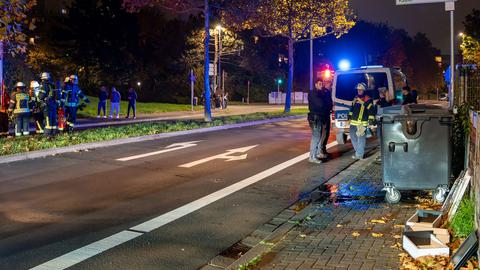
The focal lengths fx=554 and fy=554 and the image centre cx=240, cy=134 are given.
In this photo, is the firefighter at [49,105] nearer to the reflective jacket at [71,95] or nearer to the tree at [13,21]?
the reflective jacket at [71,95]

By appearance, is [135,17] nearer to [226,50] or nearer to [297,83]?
[226,50]

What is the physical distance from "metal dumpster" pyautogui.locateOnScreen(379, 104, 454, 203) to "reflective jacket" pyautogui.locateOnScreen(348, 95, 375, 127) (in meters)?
4.16

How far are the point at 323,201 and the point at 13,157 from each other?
7.71 metres

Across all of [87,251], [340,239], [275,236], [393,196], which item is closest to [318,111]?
[393,196]

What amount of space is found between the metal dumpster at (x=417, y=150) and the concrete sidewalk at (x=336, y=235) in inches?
13.9

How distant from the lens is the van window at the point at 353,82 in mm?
14680

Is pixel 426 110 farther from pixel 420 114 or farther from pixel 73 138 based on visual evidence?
pixel 73 138

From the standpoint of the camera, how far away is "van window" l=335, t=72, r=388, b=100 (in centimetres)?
1468

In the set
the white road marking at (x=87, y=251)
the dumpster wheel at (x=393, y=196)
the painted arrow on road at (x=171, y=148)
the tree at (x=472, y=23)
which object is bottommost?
the white road marking at (x=87, y=251)

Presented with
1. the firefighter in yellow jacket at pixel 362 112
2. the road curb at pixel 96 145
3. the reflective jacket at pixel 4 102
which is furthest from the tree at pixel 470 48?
the reflective jacket at pixel 4 102

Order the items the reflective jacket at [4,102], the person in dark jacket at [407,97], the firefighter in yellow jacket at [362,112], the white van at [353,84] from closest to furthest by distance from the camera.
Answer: the firefighter in yellow jacket at [362,112]
the person in dark jacket at [407,97]
the white van at [353,84]
the reflective jacket at [4,102]

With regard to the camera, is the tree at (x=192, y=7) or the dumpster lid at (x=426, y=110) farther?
the tree at (x=192, y=7)

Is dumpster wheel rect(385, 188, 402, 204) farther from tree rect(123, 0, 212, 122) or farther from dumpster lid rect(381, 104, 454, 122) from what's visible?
tree rect(123, 0, 212, 122)

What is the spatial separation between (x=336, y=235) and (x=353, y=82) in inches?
367
